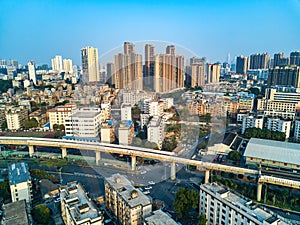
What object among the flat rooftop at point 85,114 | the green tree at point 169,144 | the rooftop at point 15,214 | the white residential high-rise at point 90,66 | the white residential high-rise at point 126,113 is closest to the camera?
the rooftop at point 15,214

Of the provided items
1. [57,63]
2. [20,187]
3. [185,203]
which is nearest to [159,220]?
[185,203]

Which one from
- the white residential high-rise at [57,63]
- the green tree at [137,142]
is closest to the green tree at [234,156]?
the green tree at [137,142]

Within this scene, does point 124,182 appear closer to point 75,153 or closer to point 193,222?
point 193,222

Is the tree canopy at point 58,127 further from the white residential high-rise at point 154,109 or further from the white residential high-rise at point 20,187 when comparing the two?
the white residential high-rise at point 20,187

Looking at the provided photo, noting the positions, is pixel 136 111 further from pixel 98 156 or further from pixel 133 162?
pixel 133 162

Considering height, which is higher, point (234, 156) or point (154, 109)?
point (154, 109)

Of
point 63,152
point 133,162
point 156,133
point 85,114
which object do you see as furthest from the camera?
point 85,114
